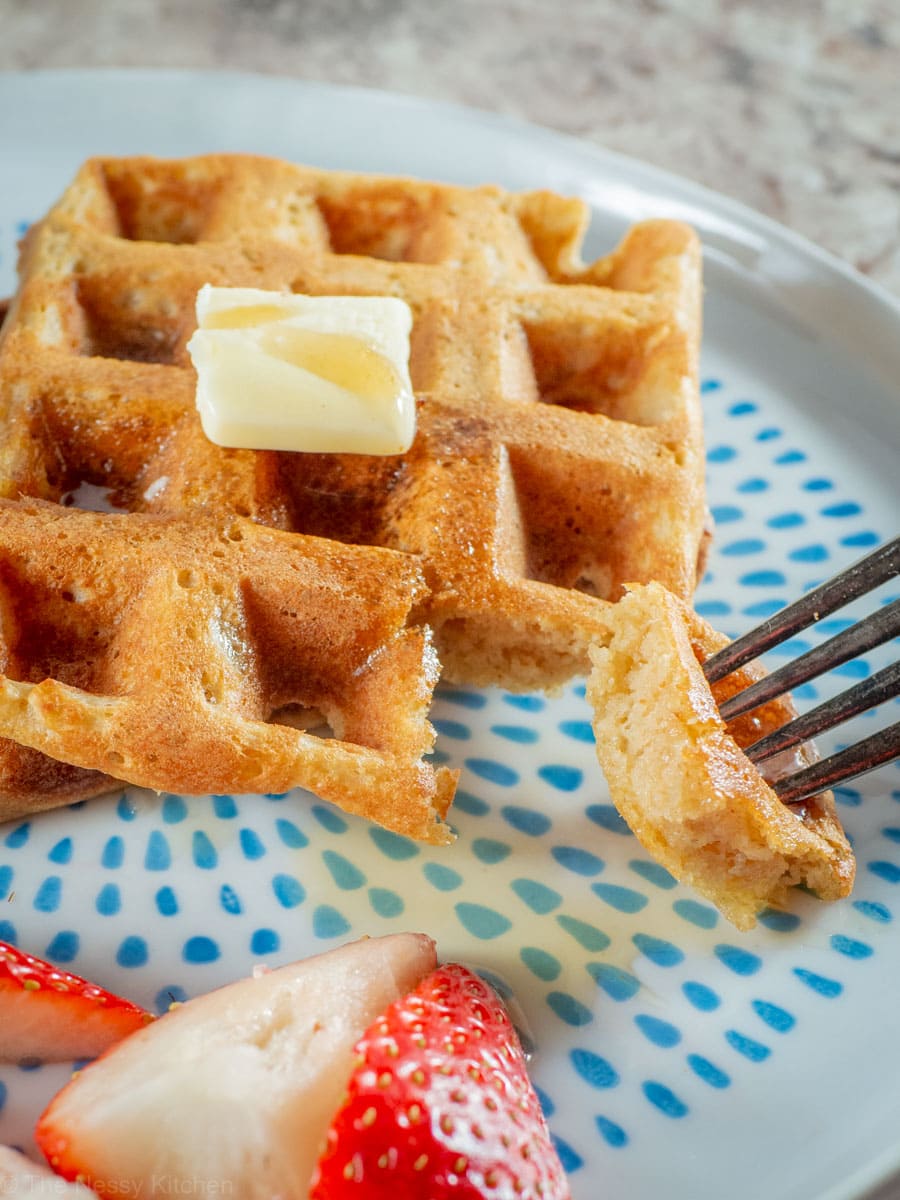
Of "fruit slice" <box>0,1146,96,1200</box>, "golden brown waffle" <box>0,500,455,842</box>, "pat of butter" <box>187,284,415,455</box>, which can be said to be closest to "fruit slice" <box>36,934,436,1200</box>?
"fruit slice" <box>0,1146,96,1200</box>

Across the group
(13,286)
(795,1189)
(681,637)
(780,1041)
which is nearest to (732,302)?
(681,637)

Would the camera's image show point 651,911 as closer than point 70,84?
Yes

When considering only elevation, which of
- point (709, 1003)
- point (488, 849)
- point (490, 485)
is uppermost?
point (490, 485)

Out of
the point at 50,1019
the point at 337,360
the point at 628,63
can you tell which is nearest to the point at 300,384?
the point at 337,360

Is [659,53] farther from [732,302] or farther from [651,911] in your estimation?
[651,911]

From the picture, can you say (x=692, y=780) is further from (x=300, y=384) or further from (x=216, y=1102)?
(x=300, y=384)

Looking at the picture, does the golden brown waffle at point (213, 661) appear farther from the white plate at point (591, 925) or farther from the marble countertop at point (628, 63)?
the marble countertop at point (628, 63)

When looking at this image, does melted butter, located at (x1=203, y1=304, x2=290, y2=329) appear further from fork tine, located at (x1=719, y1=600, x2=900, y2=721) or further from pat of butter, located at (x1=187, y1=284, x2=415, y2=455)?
fork tine, located at (x1=719, y1=600, x2=900, y2=721)

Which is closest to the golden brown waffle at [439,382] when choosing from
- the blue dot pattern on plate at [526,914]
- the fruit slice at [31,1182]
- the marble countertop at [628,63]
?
the blue dot pattern on plate at [526,914]
